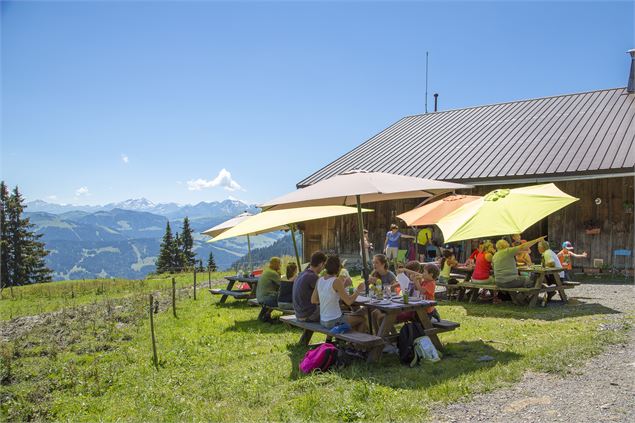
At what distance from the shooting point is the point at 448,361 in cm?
626

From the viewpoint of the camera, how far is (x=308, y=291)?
24.4 ft

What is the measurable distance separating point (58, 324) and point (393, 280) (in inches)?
347

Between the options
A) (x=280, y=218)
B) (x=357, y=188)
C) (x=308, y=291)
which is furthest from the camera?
(x=280, y=218)

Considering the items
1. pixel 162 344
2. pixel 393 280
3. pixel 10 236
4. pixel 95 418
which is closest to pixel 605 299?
pixel 393 280

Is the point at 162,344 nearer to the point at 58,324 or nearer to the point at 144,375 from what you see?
the point at 144,375

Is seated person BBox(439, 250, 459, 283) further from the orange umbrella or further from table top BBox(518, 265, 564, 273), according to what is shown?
table top BBox(518, 265, 564, 273)

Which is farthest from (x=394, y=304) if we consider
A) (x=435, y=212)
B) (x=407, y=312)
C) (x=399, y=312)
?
(x=435, y=212)

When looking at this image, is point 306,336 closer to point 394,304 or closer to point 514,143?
point 394,304

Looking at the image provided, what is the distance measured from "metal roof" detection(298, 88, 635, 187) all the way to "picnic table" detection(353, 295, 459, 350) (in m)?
10.1

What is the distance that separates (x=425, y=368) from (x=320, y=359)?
1313mm

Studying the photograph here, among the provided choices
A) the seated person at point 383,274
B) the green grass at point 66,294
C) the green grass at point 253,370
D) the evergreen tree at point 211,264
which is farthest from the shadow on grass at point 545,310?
the evergreen tree at point 211,264

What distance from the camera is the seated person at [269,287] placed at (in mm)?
10055

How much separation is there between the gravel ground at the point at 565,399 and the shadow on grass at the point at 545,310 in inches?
119

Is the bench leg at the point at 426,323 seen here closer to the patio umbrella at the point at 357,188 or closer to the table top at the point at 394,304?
the table top at the point at 394,304
